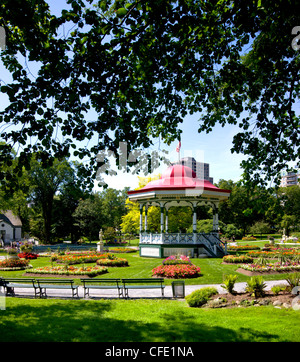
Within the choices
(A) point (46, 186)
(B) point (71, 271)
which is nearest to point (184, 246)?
(B) point (71, 271)

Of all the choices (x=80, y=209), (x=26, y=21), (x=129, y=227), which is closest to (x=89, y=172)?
(x=26, y=21)

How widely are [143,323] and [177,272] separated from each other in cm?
747

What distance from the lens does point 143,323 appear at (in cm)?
697

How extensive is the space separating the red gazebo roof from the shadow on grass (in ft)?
47.6

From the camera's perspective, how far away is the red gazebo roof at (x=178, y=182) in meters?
22.5

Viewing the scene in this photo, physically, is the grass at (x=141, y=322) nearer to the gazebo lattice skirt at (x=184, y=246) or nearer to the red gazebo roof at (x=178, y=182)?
the gazebo lattice skirt at (x=184, y=246)

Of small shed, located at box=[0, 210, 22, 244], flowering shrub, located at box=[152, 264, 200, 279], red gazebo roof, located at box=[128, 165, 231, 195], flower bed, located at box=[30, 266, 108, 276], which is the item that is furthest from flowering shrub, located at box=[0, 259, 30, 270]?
small shed, located at box=[0, 210, 22, 244]

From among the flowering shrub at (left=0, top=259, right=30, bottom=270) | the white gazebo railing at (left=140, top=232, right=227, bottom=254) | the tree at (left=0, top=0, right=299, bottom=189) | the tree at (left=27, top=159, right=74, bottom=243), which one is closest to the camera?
the tree at (left=0, top=0, right=299, bottom=189)

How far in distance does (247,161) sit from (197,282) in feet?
23.6

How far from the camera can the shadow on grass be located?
19.3 ft

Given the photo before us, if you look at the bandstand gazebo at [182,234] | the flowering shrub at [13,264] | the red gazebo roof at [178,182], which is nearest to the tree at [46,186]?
the red gazebo roof at [178,182]

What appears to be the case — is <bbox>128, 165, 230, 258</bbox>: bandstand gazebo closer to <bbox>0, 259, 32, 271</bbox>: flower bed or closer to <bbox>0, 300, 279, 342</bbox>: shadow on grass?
<bbox>0, 259, 32, 271</bbox>: flower bed
